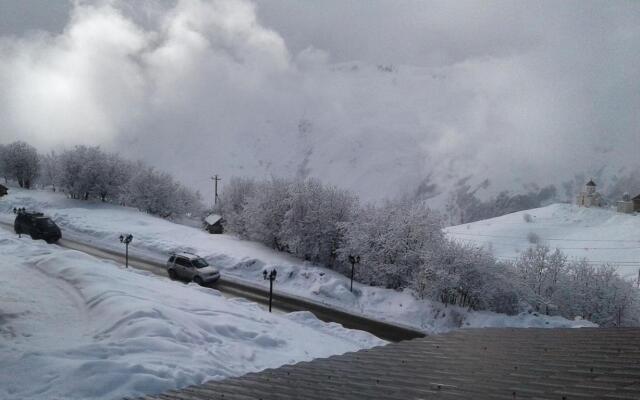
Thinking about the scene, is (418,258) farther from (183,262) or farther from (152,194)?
(152,194)

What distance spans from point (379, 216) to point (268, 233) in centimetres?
1087

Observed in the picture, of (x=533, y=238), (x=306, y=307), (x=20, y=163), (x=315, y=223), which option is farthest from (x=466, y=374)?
(x=20, y=163)

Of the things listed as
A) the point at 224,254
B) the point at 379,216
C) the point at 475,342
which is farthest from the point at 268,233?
the point at 475,342

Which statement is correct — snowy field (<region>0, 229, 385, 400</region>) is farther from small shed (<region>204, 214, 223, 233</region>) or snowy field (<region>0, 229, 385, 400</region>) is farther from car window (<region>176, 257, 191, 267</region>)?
small shed (<region>204, 214, 223, 233</region>)

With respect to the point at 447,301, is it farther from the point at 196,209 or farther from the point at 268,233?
the point at 196,209

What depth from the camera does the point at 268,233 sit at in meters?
37.1

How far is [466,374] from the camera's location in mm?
6836

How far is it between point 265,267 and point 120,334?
1728 centimetres

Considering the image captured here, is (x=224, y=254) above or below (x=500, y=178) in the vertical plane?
below

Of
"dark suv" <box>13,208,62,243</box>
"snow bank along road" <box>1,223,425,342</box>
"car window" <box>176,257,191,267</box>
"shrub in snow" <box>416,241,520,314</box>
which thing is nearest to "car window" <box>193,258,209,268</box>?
"car window" <box>176,257,191,267</box>

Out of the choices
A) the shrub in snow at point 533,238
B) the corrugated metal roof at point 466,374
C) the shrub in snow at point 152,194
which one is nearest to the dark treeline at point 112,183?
the shrub in snow at point 152,194

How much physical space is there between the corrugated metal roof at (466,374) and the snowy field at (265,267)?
42.3 ft

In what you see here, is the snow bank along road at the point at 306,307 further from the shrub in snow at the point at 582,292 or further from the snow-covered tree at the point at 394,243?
the shrub in snow at the point at 582,292

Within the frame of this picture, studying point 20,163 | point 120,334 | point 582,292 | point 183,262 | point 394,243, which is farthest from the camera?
point 20,163
